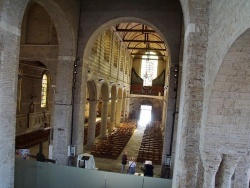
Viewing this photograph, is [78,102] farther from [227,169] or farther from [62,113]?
[227,169]

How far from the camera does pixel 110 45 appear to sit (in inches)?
766

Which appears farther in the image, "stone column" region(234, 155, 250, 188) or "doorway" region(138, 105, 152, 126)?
"doorway" region(138, 105, 152, 126)

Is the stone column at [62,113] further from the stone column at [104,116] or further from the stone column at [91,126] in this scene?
the stone column at [104,116]

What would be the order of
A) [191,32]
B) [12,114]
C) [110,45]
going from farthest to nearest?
[110,45], [12,114], [191,32]

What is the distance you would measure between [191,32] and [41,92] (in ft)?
59.3

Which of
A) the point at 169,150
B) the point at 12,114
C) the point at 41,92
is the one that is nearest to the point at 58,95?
the point at 12,114

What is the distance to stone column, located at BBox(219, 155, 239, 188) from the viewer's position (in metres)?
5.63

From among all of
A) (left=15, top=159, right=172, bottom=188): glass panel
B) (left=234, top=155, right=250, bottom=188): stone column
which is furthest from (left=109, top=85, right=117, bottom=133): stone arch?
(left=234, top=155, right=250, bottom=188): stone column

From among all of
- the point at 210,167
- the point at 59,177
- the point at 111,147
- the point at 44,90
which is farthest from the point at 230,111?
the point at 44,90

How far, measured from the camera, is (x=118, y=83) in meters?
24.1

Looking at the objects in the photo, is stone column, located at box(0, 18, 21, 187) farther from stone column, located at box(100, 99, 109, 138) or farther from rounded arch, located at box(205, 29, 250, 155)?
stone column, located at box(100, 99, 109, 138)

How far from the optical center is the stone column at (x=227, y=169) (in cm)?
563

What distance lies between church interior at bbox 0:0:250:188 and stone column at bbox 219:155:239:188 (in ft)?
0.08

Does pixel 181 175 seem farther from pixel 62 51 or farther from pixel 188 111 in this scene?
pixel 62 51
